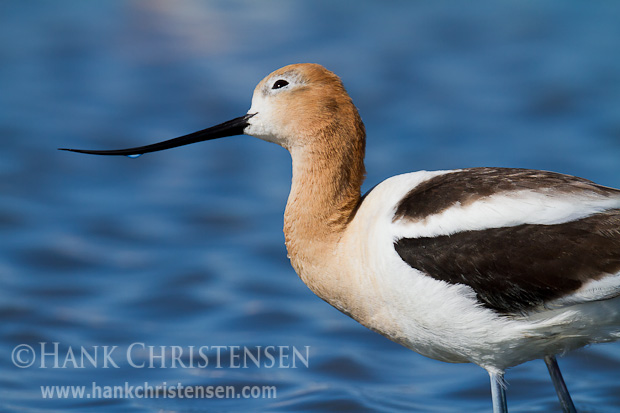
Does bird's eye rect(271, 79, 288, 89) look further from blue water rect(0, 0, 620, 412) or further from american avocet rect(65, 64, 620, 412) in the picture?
blue water rect(0, 0, 620, 412)

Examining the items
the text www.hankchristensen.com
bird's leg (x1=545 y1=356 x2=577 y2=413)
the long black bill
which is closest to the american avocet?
bird's leg (x1=545 y1=356 x2=577 y2=413)

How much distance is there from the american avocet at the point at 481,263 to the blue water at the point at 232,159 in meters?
1.77

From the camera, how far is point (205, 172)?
1047 cm

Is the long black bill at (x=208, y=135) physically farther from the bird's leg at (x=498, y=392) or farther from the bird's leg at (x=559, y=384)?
A: the bird's leg at (x=559, y=384)

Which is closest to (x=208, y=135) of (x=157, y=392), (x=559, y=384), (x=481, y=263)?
(x=481, y=263)

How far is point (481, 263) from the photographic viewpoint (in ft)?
16.5

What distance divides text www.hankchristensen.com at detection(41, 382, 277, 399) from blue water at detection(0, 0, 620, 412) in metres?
0.07

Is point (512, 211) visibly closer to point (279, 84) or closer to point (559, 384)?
point (559, 384)

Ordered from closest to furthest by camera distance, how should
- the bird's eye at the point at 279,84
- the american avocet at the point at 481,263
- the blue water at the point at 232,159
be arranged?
the american avocet at the point at 481,263, the bird's eye at the point at 279,84, the blue water at the point at 232,159

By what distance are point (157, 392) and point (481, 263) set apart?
2.90 m

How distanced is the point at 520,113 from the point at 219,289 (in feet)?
15.0

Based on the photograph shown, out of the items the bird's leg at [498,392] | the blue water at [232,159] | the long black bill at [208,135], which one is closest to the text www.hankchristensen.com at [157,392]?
the blue water at [232,159]

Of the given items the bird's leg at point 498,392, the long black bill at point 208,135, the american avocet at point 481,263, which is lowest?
the bird's leg at point 498,392

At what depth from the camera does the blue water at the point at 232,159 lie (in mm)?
7277
